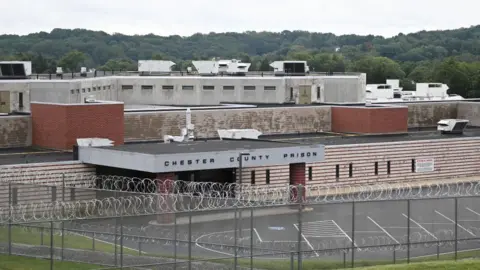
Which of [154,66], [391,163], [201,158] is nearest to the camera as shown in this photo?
[201,158]

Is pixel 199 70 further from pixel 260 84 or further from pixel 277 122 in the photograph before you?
pixel 277 122

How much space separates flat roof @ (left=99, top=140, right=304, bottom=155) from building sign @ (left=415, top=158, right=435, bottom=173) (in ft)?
35.1

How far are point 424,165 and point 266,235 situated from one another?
33.0m

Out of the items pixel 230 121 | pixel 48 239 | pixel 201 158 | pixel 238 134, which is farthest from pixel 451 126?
pixel 48 239

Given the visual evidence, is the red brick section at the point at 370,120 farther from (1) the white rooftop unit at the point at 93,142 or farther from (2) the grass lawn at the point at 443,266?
(2) the grass lawn at the point at 443,266

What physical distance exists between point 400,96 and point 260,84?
101ft

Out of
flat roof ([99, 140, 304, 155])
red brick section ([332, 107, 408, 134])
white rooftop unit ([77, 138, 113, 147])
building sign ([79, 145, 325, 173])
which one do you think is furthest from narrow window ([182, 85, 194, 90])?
building sign ([79, 145, 325, 173])

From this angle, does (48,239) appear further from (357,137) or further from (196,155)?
(357,137)

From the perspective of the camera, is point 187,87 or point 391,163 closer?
point 391,163

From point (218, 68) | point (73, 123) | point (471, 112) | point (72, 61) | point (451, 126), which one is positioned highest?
point (72, 61)

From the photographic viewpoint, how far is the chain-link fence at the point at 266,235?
32.6 meters

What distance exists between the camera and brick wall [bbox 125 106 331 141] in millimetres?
64188

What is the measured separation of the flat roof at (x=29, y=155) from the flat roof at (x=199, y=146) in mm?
2711

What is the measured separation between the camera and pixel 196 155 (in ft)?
168
